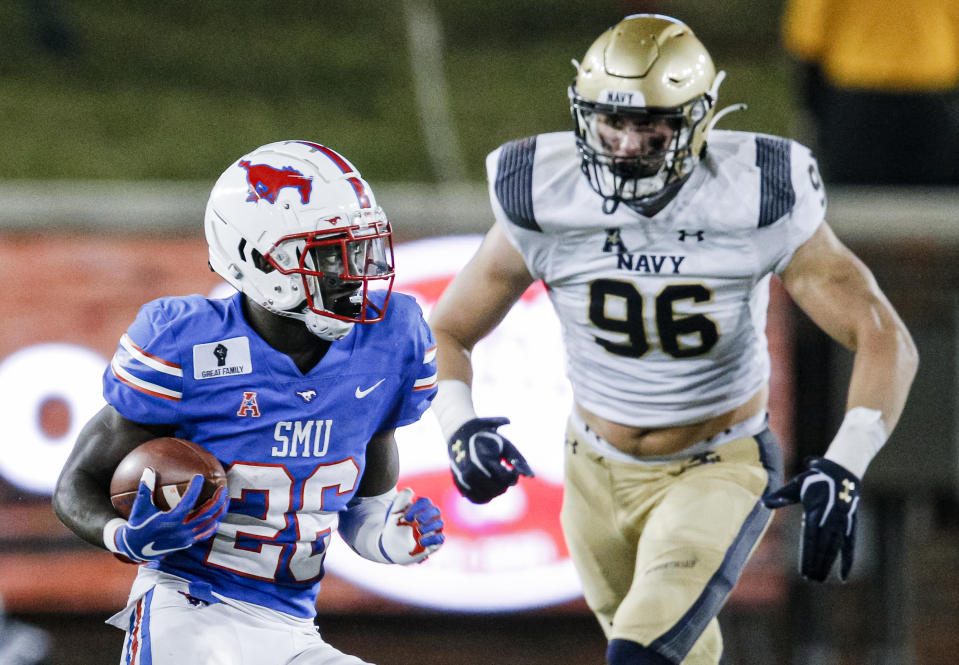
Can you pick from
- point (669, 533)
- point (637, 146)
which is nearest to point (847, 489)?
point (669, 533)

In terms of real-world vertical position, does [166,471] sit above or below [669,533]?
above

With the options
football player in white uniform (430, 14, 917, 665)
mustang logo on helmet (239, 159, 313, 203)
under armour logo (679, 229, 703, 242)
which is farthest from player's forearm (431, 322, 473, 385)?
mustang logo on helmet (239, 159, 313, 203)

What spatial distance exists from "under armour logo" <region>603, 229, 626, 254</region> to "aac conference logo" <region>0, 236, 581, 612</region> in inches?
83.7

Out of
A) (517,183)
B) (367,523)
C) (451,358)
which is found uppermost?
(517,183)

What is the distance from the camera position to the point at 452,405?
3576 millimetres

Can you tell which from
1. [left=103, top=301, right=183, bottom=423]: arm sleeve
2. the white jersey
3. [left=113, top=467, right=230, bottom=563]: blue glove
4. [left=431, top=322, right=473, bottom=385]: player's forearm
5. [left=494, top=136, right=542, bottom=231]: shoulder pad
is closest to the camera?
[left=113, top=467, right=230, bottom=563]: blue glove

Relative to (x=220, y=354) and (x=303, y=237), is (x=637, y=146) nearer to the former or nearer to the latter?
(x=303, y=237)

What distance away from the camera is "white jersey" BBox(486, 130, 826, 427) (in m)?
3.45

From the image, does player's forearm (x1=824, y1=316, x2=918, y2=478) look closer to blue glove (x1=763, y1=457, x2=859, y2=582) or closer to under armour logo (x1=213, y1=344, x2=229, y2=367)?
blue glove (x1=763, y1=457, x2=859, y2=582)

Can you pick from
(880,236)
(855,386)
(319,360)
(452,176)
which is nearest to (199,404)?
(319,360)

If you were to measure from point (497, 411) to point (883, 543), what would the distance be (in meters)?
1.70

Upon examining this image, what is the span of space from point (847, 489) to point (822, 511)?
0.09 metres

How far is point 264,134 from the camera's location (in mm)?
7012

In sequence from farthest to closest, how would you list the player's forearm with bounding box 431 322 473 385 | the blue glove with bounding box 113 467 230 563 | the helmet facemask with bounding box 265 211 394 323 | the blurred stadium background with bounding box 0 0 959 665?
the blurred stadium background with bounding box 0 0 959 665, the player's forearm with bounding box 431 322 473 385, the helmet facemask with bounding box 265 211 394 323, the blue glove with bounding box 113 467 230 563
